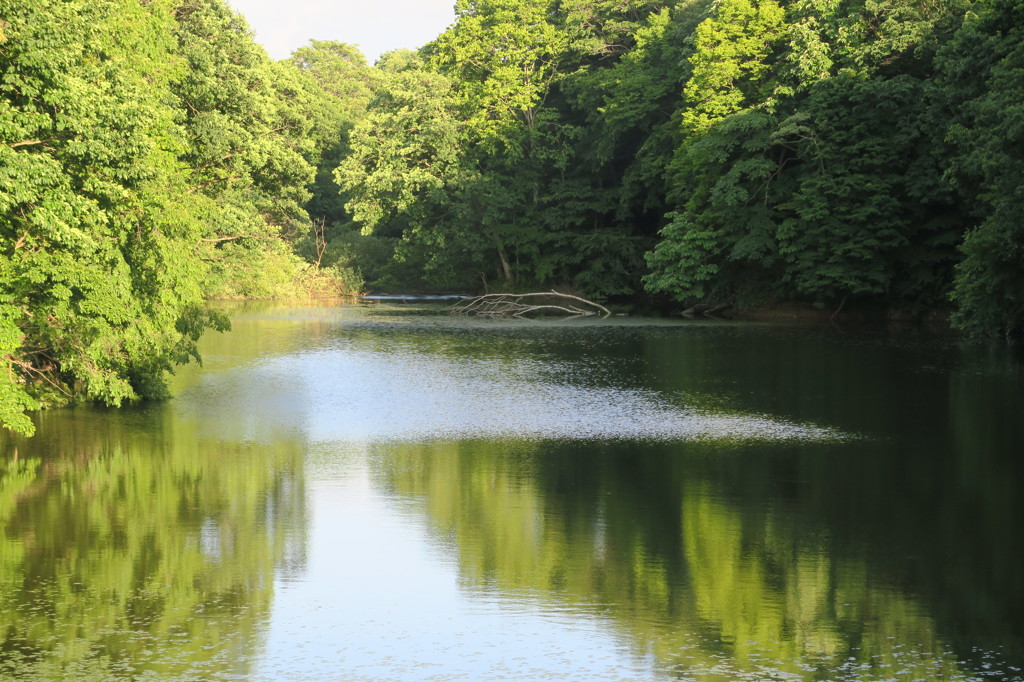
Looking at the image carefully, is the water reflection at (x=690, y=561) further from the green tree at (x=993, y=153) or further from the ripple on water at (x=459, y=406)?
Result: the green tree at (x=993, y=153)

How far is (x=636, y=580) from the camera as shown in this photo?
11.1 m

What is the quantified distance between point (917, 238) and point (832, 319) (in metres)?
4.48

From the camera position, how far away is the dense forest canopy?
1759 centimetres

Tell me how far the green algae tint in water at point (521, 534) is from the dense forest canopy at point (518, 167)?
2.91m

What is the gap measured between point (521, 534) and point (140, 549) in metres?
4.09

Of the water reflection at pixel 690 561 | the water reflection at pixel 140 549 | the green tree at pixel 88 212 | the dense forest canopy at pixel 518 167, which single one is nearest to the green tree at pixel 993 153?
the dense forest canopy at pixel 518 167

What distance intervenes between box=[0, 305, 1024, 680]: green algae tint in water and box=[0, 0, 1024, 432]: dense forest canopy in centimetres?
291

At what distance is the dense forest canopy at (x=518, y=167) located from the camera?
1759 cm

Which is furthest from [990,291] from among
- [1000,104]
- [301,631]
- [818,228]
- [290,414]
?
[301,631]

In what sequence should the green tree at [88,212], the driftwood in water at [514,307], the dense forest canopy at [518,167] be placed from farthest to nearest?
1. the driftwood in water at [514,307]
2. the dense forest canopy at [518,167]
3. the green tree at [88,212]

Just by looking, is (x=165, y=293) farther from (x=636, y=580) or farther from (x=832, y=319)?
(x=832, y=319)

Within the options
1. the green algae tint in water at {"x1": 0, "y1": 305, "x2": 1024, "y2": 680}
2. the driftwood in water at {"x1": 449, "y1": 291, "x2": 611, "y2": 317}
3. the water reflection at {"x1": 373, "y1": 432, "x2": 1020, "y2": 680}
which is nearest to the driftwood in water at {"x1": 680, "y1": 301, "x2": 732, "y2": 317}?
the driftwood in water at {"x1": 449, "y1": 291, "x2": 611, "y2": 317}

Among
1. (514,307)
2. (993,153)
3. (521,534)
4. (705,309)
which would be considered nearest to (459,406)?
(521,534)

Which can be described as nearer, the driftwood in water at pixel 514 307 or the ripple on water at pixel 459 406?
the ripple on water at pixel 459 406
